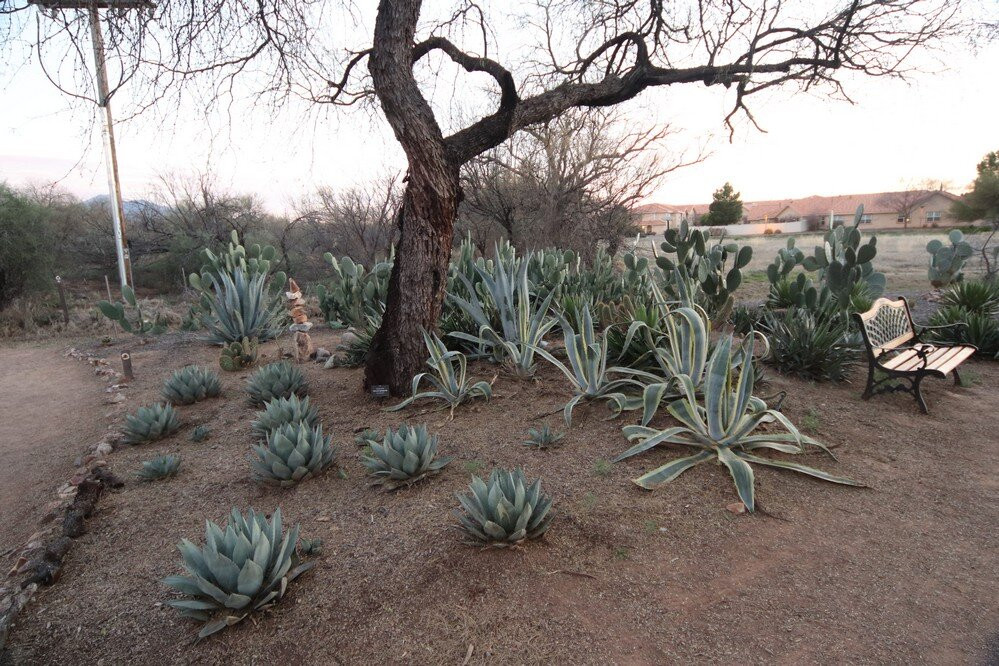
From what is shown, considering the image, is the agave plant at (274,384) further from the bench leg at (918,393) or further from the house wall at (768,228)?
the house wall at (768,228)

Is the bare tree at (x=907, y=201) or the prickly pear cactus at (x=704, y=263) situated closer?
the prickly pear cactus at (x=704, y=263)

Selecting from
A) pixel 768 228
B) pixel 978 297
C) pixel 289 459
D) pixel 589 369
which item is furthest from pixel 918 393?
pixel 768 228

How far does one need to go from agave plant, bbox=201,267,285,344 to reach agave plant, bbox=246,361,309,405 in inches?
95.0

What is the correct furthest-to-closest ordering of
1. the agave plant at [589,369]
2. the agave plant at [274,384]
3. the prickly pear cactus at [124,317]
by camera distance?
the prickly pear cactus at [124,317]
the agave plant at [274,384]
the agave plant at [589,369]

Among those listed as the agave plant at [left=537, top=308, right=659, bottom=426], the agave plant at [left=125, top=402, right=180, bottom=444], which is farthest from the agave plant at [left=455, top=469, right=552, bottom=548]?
the agave plant at [left=125, top=402, right=180, bottom=444]

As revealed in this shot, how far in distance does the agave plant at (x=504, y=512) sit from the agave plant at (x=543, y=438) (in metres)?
1.02

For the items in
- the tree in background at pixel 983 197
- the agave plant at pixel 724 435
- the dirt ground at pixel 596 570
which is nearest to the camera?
the dirt ground at pixel 596 570

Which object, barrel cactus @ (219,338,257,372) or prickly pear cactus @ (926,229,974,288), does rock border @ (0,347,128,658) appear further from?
prickly pear cactus @ (926,229,974,288)

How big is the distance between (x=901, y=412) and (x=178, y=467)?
561cm

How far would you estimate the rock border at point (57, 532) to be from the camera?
258cm

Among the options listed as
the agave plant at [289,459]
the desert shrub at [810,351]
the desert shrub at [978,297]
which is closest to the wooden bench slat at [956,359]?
the desert shrub at [810,351]

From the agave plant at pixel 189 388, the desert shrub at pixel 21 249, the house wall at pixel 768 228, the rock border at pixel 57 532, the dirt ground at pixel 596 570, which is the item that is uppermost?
the desert shrub at pixel 21 249

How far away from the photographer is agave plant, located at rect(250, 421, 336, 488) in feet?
11.4

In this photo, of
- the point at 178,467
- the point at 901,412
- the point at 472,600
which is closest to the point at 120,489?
the point at 178,467
